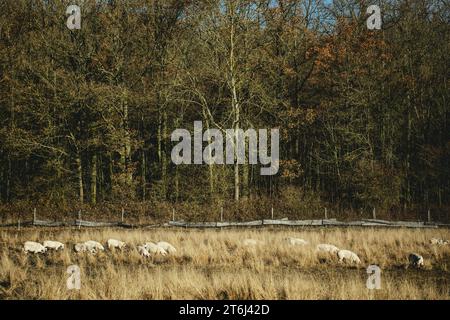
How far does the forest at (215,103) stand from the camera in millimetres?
27672

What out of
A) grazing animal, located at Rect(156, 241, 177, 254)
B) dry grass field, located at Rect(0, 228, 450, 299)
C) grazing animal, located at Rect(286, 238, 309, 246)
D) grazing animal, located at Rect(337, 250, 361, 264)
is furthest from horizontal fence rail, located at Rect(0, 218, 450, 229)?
grazing animal, located at Rect(337, 250, 361, 264)

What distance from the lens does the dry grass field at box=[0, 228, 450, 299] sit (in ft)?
26.3

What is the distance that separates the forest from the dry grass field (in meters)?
9.36

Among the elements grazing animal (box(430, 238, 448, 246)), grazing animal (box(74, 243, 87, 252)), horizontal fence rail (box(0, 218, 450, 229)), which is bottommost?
horizontal fence rail (box(0, 218, 450, 229))

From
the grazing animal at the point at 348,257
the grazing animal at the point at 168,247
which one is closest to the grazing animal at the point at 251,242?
the grazing animal at the point at 168,247

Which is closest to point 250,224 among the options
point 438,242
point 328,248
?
point 438,242

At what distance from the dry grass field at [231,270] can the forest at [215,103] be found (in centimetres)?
936

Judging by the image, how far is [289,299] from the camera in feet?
25.2

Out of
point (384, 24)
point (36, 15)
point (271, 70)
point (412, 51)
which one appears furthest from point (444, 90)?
point (36, 15)

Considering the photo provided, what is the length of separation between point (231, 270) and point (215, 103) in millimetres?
20858

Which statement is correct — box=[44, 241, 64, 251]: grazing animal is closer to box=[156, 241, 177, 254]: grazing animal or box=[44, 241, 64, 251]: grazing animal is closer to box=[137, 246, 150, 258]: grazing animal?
box=[137, 246, 150, 258]: grazing animal

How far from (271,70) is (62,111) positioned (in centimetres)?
1325
